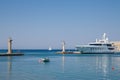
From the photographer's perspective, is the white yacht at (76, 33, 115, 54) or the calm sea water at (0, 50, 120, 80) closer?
the calm sea water at (0, 50, 120, 80)

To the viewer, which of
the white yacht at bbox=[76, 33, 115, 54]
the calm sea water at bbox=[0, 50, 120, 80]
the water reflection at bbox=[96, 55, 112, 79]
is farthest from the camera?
the white yacht at bbox=[76, 33, 115, 54]

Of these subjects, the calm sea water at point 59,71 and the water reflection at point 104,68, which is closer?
the calm sea water at point 59,71

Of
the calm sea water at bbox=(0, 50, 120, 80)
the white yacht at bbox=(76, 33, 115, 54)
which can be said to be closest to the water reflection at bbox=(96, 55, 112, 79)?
the calm sea water at bbox=(0, 50, 120, 80)

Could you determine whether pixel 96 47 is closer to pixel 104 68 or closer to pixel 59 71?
pixel 104 68

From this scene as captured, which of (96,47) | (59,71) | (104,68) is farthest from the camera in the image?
(96,47)

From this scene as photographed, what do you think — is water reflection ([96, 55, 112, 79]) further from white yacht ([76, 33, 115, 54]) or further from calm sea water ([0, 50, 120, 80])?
white yacht ([76, 33, 115, 54])

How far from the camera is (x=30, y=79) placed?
35531 millimetres

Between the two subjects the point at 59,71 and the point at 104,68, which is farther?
the point at 104,68

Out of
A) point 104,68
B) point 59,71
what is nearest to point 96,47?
point 104,68

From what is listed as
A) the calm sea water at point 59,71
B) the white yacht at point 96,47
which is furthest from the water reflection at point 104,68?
the white yacht at point 96,47

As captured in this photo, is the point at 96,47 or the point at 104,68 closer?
the point at 104,68

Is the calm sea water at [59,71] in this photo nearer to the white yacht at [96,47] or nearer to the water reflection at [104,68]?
the water reflection at [104,68]

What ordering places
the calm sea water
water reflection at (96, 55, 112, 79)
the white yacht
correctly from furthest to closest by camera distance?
the white yacht < water reflection at (96, 55, 112, 79) < the calm sea water

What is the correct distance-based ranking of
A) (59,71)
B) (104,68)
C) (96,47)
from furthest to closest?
1. (96,47)
2. (104,68)
3. (59,71)
